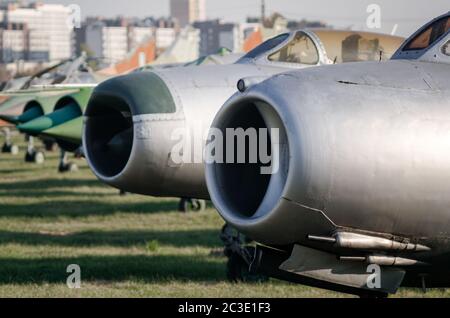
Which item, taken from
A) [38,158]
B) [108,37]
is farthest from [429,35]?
[108,37]

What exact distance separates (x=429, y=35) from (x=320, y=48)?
3.48 metres

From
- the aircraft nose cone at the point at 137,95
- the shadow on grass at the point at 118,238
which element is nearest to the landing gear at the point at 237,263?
the aircraft nose cone at the point at 137,95

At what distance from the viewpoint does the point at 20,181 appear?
28.7 meters

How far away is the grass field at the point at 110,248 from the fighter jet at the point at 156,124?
172 cm

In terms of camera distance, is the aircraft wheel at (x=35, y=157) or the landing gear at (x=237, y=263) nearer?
the landing gear at (x=237, y=263)

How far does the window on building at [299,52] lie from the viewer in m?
11.5

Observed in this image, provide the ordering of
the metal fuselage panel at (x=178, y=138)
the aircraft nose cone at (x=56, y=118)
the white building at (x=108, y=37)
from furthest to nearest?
the white building at (x=108, y=37) < the aircraft nose cone at (x=56, y=118) < the metal fuselage panel at (x=178, y=138)

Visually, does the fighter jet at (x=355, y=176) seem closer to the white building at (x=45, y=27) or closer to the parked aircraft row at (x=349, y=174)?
the parked aircraft row at (x=349, y=174)

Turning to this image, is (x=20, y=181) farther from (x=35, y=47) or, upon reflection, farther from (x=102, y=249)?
(x=35, y=47)

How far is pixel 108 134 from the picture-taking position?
35.3 feet

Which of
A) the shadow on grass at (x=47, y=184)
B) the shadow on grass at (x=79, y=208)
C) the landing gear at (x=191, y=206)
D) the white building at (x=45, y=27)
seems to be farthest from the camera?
the white building at (x=45, y=27)

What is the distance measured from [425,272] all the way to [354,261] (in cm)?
44

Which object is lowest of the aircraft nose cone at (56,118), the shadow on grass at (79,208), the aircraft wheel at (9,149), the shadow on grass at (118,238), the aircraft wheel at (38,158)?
the aircraft wheel at (9,149)

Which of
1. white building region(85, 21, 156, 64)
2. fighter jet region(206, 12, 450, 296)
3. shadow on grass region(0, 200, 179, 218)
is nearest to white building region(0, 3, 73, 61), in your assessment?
white building region(85, 21, 156, 64)
